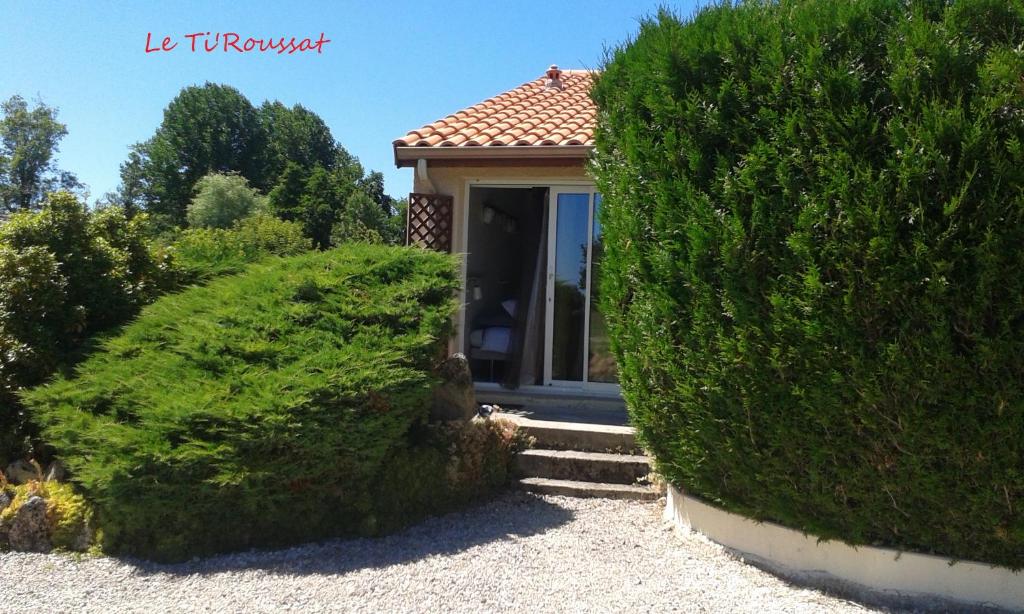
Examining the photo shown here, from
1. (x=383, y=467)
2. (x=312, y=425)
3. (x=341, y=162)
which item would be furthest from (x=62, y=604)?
(x=341, y=162)

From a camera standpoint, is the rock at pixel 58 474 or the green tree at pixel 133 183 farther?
the green tree at pixel 133 183

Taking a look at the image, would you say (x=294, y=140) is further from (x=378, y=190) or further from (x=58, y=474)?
(x=58, y=474)

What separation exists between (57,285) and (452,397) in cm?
317

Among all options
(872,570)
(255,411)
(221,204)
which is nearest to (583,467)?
(872,570)

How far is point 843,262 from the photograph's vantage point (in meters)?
3.06

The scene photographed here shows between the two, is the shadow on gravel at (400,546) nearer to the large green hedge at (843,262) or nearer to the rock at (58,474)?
the rock at (58,474)

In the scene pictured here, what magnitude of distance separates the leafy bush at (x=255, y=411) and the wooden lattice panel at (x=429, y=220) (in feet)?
7.09

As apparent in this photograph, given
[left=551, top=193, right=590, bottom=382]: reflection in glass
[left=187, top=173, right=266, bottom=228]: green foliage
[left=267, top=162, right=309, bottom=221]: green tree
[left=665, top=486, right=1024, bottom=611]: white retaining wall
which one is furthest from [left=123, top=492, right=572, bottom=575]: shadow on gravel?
[left=267, top=162, right=309, bottom=221]: green tree

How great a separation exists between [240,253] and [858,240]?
5759 millimetres

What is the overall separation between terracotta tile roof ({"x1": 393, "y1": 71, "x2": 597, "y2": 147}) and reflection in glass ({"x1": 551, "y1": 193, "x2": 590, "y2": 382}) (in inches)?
30.9

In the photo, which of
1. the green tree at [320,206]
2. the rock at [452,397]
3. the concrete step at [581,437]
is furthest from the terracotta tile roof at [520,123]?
the green tree at [320,206]

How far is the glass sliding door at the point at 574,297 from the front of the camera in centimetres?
735

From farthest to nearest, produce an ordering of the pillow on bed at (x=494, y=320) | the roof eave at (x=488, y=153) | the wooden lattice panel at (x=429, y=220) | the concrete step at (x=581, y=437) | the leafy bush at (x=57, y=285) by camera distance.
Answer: the pillow on bed at (x=494, y=320) → the wooden lattice panel at (x=429, y=220) → the roof eave at (x=488, y=153) → the concrete step at (x=581, y=437) → the leafy bush at (x=57, y=285)

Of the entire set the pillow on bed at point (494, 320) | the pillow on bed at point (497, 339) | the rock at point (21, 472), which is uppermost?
the pillow on bed at point (494, 320)
